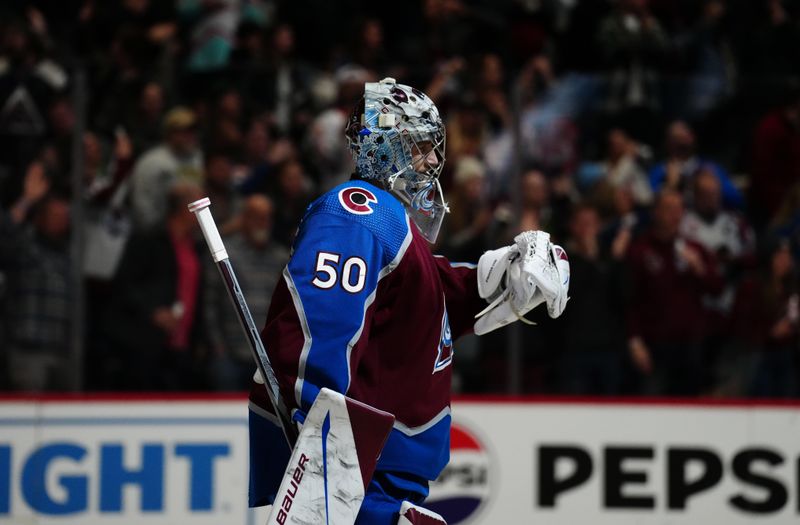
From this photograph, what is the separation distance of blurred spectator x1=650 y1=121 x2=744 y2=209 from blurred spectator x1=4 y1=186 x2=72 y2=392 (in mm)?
2787

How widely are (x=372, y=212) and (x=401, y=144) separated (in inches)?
10.7

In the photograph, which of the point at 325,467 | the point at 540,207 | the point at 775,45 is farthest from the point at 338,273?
the point at 775,45

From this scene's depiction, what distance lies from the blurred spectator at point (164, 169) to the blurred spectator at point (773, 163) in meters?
2.62

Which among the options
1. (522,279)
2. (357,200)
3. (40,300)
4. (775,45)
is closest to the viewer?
(357,200)

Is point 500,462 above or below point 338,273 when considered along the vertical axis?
below

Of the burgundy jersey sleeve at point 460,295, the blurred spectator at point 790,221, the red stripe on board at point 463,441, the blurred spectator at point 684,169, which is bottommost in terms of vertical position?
the red stripe on board at point 463,441

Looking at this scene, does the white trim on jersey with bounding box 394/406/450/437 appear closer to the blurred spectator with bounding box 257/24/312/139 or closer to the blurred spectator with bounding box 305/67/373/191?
the blurred spectator with bounding box 305/67/373/191

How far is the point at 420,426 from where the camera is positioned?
3.27 metres

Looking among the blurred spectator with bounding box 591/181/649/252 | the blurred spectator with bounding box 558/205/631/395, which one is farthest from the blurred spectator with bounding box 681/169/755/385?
the blurred spectator with bounding box 558/205/631/395

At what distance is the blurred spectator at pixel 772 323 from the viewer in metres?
6.54

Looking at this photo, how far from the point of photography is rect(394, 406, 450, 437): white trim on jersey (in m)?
3.24

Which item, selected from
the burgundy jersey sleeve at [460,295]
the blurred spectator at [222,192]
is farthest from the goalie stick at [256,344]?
the blurred spectator at [222,192]

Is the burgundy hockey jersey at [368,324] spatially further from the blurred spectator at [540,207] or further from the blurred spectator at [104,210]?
the blurred spectator at [104,210]

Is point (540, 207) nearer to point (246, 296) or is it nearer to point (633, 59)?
point (246, 296)
